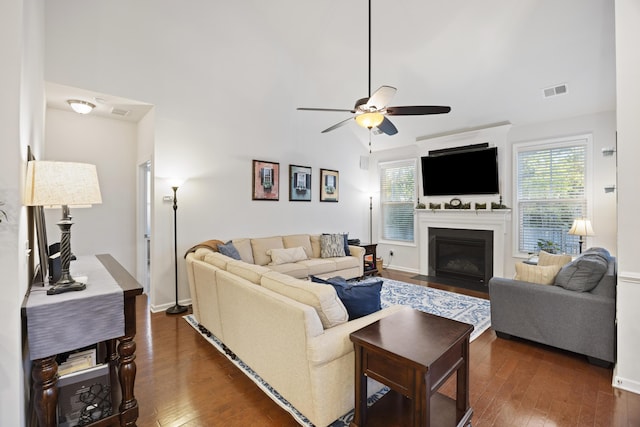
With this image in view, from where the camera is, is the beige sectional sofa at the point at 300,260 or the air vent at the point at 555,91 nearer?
the air vent at the point at 555,91

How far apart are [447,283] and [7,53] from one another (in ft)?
19.6

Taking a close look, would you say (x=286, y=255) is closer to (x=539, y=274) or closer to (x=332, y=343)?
(x=332, y=343)

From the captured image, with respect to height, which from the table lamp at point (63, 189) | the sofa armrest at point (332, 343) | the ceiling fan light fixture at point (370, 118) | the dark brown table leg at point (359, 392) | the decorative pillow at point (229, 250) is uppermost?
the ceiling fan light fixture at point (370, 118)

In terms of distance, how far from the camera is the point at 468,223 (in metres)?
5.40

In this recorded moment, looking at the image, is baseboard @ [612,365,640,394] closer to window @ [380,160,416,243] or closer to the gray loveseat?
the gray loveseat

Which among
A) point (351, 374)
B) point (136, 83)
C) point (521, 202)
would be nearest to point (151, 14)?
point (136, 83)

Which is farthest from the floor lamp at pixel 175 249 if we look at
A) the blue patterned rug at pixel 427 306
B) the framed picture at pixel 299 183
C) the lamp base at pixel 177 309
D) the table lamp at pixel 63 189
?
the table lamp at pixel 63 189

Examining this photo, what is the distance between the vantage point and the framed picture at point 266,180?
5.05 metres

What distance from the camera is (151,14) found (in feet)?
11.4

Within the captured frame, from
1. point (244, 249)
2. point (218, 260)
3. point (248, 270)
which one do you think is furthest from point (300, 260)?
point (248, 270)

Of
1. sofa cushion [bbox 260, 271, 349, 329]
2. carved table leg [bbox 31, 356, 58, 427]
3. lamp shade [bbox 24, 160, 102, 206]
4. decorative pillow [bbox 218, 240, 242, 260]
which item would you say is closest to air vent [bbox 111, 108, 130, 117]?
decorative pillow [bbox 218, 240, 242, 260]

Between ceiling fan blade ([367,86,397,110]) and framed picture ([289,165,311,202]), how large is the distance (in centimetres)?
300

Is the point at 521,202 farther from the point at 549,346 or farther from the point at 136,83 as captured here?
the point at 136,83

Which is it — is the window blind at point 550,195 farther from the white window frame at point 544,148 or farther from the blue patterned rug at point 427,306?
the blue patterned rug at point 427,306
